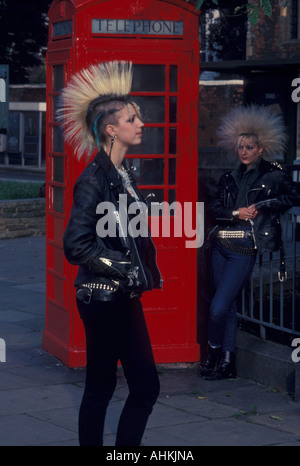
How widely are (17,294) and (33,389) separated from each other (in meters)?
4.00

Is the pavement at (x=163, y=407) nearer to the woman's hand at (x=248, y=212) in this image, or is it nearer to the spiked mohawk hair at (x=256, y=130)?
the woman's hand at (x=248, y=212)

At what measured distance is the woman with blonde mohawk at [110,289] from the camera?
463cm

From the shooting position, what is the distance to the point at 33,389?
6777 mm

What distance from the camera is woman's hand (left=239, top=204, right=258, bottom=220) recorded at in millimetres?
6828

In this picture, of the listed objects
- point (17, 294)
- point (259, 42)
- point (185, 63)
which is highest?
point (259, 42)

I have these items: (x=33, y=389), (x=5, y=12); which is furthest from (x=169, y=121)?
(x=5, y=12)

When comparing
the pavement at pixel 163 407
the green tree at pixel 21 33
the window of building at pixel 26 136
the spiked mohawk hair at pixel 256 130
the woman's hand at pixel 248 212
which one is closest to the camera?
the pavement at pixel 163 407

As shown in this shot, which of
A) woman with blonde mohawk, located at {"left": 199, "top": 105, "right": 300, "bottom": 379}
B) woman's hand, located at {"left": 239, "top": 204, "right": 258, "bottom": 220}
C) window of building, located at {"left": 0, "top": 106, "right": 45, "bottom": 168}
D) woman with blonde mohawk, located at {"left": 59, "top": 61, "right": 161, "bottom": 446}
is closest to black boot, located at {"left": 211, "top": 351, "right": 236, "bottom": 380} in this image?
woman with blonde mohawk, located at {"left": 199, "top": 105, "right": 300, "bottom": 379}

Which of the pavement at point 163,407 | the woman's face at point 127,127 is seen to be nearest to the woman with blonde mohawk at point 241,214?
the pavement at point 163,407

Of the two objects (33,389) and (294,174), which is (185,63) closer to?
(33,389)

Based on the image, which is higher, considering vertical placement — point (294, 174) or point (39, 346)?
point (294, 174)

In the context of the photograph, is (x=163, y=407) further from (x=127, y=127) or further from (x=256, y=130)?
(x=127, y=127)

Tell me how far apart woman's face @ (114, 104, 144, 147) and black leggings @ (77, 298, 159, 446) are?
2.64 ft

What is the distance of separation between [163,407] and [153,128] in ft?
7.17
